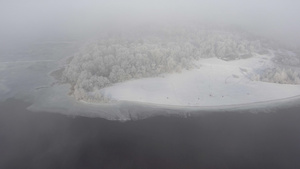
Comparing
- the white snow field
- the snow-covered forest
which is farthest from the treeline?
the white snow field

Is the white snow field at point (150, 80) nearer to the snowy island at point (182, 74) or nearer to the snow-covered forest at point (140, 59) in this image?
the snowy island at point (182, 74)

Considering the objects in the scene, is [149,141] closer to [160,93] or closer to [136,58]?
[160,93]

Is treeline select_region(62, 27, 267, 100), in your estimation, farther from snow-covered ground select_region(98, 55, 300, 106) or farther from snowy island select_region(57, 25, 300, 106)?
snow-covered ground select_region(98, 55, 300, 106)

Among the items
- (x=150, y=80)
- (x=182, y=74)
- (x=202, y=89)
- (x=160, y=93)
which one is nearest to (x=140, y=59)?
(x=150, y=80)

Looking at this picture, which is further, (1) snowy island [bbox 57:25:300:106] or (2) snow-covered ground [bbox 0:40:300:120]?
(1) snowy island [bbox 57:25:300:106]

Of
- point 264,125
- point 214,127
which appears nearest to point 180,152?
point 214,127

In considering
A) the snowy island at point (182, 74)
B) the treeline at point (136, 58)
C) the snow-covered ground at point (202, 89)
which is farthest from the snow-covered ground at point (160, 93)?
the treeline at point (136, 58)

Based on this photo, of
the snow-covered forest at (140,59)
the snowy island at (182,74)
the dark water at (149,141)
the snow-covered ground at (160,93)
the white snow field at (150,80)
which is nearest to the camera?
the dark water at (149,141)
